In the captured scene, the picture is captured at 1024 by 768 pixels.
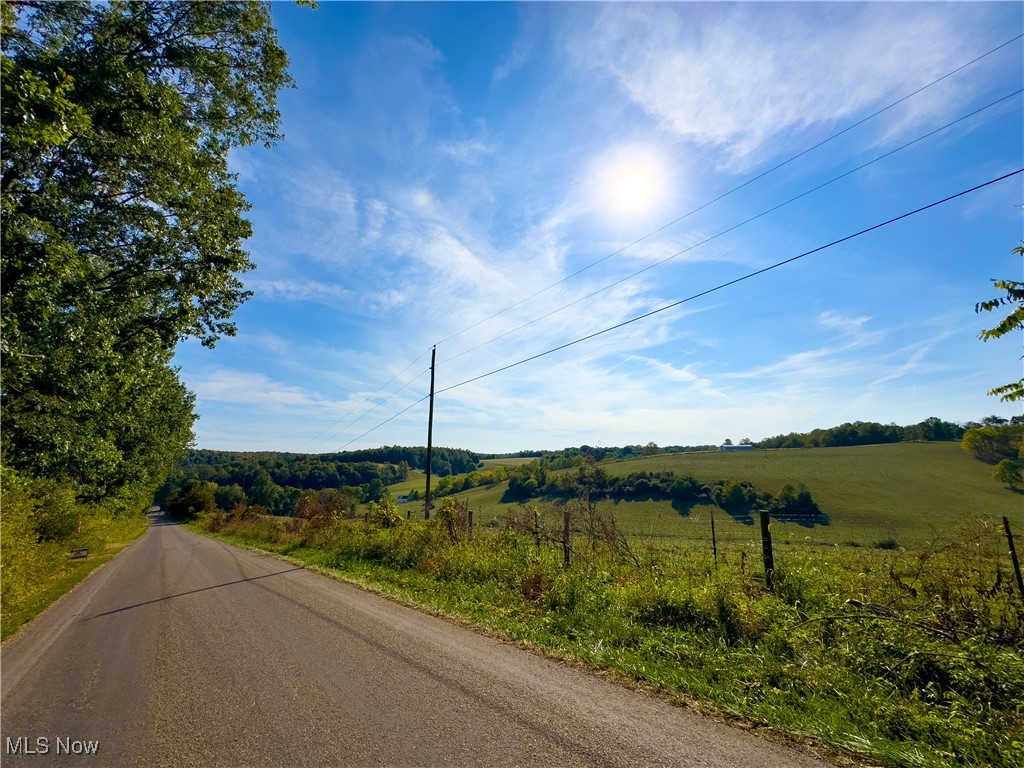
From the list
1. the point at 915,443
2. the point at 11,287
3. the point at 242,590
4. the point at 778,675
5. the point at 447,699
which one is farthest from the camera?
the point at 915,443

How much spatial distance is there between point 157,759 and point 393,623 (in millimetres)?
4100

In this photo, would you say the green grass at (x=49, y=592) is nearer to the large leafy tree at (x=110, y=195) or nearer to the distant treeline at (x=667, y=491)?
the large leafy tree at (x=110, y=195)

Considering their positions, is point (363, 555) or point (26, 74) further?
point (363, 555)

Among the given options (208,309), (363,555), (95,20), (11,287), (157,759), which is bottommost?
(363,555)

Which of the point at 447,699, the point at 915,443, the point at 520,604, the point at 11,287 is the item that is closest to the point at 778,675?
the point at 447,699

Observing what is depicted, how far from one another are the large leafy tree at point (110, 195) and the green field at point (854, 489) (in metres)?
27.3

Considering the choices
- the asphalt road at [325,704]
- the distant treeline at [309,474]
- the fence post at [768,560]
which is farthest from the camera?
the distant treeline at [309,474]

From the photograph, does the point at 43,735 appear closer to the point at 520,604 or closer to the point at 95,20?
the point at 520,604

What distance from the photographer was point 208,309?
37.3 feet

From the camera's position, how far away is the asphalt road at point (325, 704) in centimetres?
348

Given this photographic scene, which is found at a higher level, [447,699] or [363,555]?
[447,699]

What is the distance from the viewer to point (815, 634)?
18.1 ft

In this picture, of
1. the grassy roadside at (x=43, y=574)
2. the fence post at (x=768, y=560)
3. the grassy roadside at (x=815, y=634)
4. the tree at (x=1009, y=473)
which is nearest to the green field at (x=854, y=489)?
the tree at (x=1009, y=473)

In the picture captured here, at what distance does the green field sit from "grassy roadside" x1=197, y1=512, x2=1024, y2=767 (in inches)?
1069
